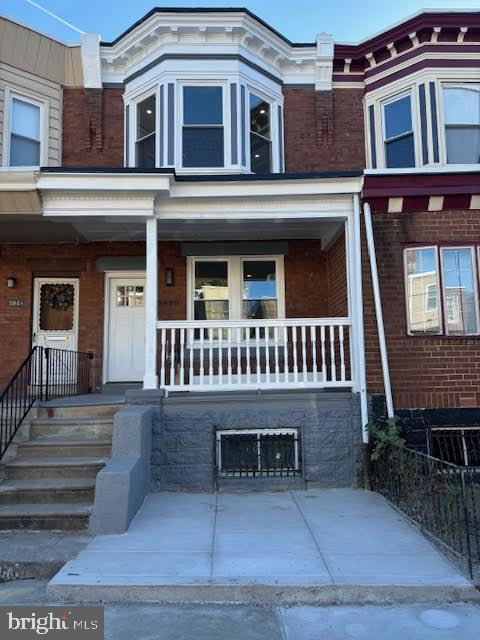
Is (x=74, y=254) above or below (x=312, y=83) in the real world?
below

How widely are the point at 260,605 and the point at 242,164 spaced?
7432mm

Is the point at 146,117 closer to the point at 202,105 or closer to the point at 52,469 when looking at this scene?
the point at 202,105

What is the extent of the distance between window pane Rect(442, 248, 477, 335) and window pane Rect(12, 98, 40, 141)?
7951 mm

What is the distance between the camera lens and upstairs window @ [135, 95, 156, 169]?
9.58 metres

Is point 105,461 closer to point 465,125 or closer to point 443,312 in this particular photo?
point 443,312

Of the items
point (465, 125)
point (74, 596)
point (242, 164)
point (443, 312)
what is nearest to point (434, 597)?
point (74, 596)

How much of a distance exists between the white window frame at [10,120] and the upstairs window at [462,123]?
765 centimetres

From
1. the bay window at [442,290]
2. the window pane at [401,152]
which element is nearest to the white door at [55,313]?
the bay window at [442,290]

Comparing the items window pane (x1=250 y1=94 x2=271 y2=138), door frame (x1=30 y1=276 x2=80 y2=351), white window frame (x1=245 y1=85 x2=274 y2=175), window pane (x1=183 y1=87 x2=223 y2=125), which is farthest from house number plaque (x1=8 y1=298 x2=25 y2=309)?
window pane (x1=250 y1=94 x2=271 y2=138)

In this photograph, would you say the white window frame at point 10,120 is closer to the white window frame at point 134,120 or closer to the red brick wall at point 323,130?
the white window frame at point 134,120

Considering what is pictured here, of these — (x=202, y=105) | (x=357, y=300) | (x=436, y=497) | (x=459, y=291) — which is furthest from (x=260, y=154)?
(x=436, y=497)

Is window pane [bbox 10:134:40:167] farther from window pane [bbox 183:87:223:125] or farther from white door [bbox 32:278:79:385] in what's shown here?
window pane [bbox 183:87:223:125]

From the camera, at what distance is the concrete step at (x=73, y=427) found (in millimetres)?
6559

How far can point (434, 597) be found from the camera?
3.80 meters
